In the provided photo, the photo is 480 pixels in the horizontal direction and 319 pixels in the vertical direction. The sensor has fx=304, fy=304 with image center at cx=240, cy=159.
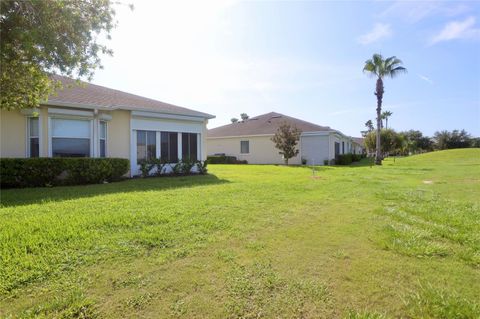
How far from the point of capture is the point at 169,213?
633cm

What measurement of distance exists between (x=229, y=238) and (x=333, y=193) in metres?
5.56

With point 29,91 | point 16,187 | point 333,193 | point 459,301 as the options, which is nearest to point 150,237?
point 459,301

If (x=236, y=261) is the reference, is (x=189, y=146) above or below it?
above

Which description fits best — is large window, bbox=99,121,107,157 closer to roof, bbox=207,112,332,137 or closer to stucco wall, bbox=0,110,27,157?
stucco wall, bbox=0,110,27,157

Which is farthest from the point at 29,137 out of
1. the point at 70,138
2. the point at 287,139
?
the point at 287,139

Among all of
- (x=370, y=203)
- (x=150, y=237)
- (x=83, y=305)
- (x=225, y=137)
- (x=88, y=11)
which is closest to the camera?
(x=83, y=305)

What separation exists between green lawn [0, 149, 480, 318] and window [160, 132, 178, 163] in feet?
27.5

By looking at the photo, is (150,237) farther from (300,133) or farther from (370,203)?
(300,133)

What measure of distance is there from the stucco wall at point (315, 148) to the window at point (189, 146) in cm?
1399

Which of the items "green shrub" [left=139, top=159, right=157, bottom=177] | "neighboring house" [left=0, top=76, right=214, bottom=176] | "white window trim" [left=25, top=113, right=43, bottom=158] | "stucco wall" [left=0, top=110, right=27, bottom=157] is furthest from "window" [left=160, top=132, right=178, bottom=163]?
"stucco wall" [left=0, top=110, right=27, bottom=157]

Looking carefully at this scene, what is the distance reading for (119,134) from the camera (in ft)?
46.4

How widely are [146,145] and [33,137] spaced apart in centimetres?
458

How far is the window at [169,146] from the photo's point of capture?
15414 mm

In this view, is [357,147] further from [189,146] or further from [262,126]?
[189,146]
